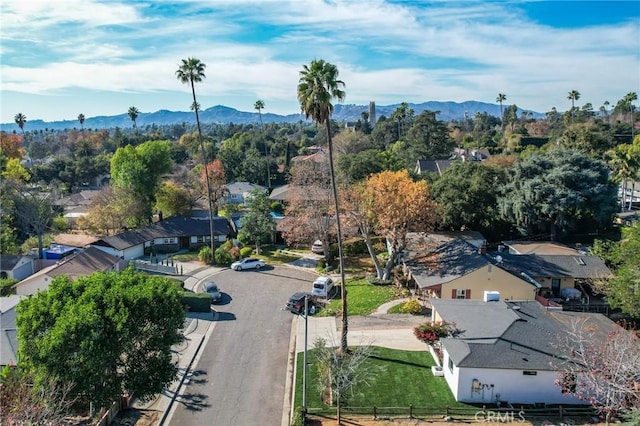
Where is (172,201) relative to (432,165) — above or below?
below

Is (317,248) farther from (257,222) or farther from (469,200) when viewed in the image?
(469,200)

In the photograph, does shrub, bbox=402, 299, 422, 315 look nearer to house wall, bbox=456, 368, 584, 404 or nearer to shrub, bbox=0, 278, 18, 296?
house wall, bbox=456, 368, 584, 404

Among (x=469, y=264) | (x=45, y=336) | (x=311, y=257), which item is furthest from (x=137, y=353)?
(x=311, y=257)

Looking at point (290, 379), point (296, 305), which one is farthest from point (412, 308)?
point (290, 379)

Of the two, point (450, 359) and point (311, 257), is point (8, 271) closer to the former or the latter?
point (311, 257)

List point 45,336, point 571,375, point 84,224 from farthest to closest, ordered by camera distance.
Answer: point 84,224
point 571,375
point 45,336

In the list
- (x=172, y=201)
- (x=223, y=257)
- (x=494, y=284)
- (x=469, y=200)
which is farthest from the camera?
(x=172, y=201)

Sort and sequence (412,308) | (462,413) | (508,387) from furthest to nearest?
1. (412,308)
2. (508,387)
3. (462,413)
